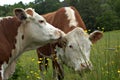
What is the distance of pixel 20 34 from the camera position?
7.89 meters

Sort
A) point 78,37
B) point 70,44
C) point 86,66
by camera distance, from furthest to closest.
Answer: point 70,44 → point 78,37 → point 86,66

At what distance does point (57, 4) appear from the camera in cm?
5838

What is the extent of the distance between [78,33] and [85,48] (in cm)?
43

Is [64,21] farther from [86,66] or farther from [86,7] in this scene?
[86,7]

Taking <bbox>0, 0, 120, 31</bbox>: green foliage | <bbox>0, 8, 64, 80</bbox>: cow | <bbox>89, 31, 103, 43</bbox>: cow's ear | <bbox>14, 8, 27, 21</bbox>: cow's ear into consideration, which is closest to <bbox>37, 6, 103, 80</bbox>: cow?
<bbox>89, 31, 103, 43</bbox>: cow's ear

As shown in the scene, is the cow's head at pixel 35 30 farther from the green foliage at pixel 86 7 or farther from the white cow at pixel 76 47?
the green foliage at pixel 86 7

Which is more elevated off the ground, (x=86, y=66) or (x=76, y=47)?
(x=76, y=47)

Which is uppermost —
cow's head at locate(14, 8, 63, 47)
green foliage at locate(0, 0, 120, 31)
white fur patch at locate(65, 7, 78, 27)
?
cow's head at locate(14, 8, 63, 47)

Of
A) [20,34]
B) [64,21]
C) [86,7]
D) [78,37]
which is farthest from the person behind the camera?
[86,7]

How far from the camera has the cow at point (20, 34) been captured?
7656mm

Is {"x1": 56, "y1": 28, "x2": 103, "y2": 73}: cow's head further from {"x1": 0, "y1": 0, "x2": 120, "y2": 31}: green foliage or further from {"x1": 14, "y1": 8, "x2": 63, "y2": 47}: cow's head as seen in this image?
{"x1": 0, "y1": 0, "x2": 120, "y2": 31}: green foliage

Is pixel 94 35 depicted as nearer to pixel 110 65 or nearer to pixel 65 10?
pixel 65 10

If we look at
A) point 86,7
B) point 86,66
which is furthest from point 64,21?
point 86,7

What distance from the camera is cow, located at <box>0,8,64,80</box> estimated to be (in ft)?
25.1
